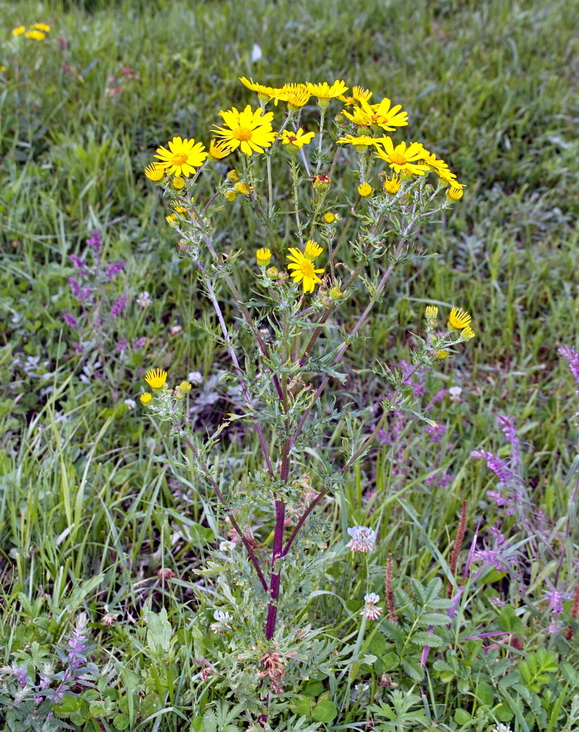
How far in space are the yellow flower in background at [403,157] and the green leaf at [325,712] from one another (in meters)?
1.19

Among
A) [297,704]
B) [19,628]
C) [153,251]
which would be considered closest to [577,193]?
[153,251]

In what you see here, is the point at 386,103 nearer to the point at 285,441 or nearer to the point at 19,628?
the point at 285,441

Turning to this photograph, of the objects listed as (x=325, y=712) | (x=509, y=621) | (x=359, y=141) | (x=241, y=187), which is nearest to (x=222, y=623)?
(x=325, y=712)

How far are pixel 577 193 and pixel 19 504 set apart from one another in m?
2.81

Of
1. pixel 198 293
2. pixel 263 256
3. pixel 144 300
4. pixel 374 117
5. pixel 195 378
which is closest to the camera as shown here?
pixel 263 256

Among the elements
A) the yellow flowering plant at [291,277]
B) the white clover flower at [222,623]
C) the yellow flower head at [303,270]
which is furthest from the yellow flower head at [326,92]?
the white clover flower at [222,623]

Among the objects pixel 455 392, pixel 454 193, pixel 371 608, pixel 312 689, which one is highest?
pixel 454 193

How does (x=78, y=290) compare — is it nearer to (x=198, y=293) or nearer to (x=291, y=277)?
(x=198, y=293)

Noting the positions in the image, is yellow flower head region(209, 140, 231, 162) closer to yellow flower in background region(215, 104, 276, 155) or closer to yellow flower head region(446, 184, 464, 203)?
yellow flower in background region(215, 104, 276, 155)

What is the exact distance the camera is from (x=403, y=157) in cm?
128

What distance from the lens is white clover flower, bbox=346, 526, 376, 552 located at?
5.64ft

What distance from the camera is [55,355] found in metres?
2.47

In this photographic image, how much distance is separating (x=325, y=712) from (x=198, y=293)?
164 cm

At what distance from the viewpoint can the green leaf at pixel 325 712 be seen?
60.3 inches
